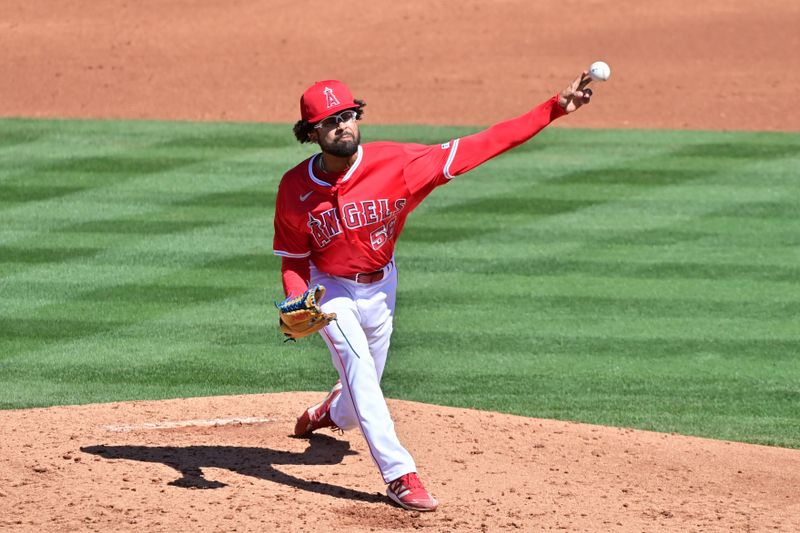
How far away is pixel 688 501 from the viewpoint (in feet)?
21.1

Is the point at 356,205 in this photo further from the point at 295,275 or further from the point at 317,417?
the point at 317,417

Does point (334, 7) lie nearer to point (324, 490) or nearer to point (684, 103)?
point (684, 103)

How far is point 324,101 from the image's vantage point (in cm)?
632

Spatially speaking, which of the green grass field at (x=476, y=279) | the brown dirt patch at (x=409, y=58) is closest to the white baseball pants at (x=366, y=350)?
the green grass field at (x=476, y=279)

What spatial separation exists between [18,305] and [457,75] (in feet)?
28.9

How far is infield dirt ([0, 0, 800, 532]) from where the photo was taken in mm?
6164

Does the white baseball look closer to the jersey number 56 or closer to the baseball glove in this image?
the jersey number 56

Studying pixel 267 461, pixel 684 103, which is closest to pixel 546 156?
pixel 684 103

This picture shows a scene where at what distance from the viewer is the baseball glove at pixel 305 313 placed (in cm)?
606

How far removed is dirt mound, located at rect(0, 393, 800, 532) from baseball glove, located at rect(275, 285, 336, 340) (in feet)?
2.51

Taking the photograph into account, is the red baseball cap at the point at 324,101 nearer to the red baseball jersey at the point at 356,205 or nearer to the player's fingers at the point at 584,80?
the red baseball jersey at the point at 356,205

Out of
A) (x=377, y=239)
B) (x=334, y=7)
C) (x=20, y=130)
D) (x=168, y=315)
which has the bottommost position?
(x=168, y=315)

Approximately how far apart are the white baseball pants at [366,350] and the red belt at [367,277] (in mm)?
19

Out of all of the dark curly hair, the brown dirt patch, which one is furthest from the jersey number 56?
the brown dirt patch
